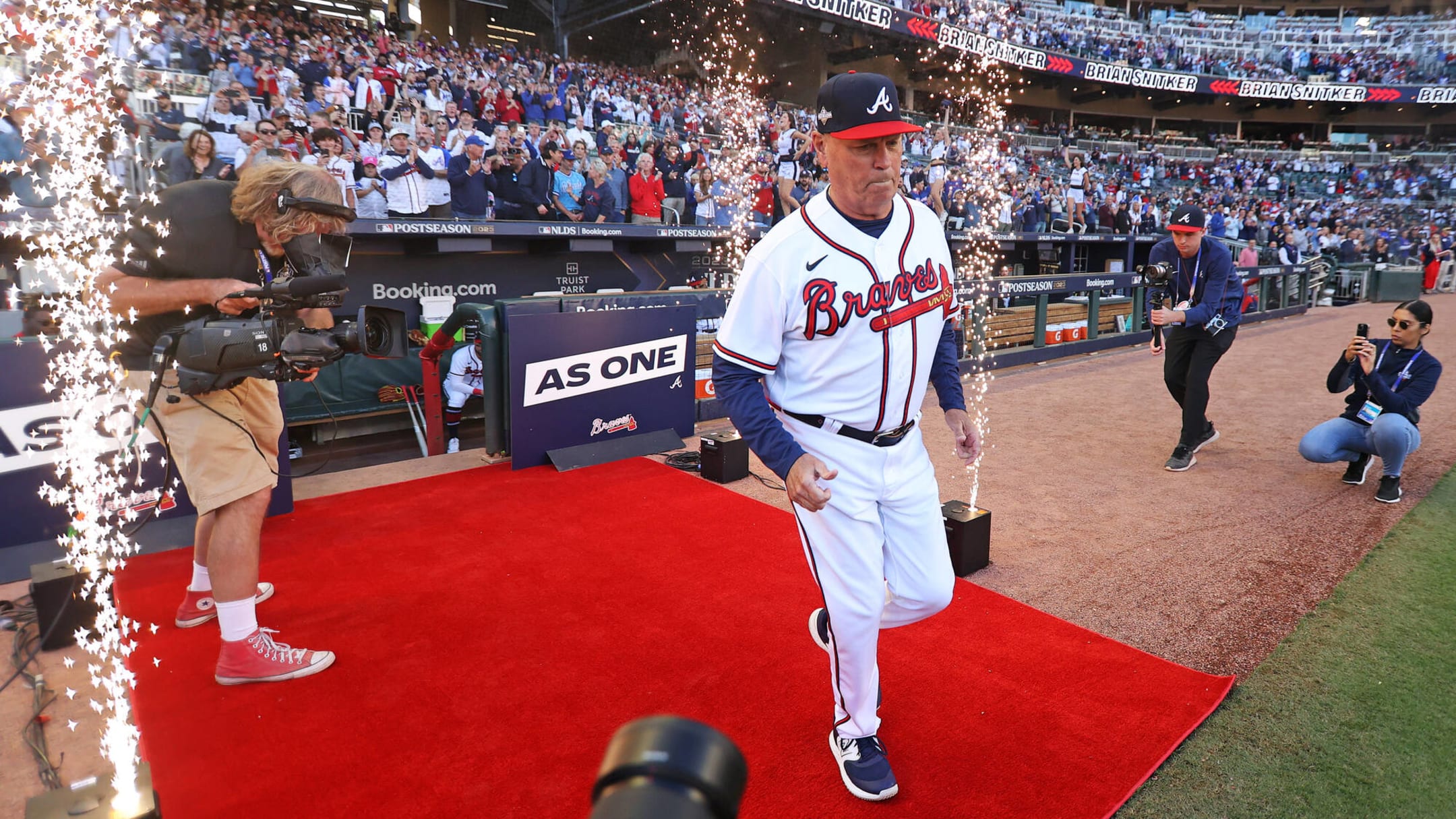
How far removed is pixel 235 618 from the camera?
2889 mm

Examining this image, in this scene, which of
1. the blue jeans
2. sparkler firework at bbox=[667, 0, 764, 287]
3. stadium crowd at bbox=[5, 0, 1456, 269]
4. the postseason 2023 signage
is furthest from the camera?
the postseason 2023 signage

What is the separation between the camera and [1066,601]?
3600 mm

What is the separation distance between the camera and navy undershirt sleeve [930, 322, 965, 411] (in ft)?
8.41

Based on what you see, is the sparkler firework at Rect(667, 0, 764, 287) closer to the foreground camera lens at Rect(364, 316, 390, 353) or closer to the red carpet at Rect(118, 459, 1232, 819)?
the red carpet at Rect(118, 459, 1232, 819)

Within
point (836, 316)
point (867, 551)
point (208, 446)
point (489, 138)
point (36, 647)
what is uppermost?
point (489, 138)

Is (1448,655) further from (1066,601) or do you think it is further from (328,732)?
(328,732)

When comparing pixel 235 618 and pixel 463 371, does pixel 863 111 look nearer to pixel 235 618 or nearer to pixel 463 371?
pixel 235 618

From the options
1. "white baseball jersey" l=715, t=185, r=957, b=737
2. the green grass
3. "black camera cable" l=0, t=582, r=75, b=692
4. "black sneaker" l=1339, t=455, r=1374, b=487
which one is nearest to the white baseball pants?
"white baseball jersey" l=715, t=185, r=957, b=737

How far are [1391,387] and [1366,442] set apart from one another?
370 mm

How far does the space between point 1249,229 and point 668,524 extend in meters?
23.1

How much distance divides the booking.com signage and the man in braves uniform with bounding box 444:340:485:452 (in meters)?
1.09

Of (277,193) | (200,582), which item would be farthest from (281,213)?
(200,582)

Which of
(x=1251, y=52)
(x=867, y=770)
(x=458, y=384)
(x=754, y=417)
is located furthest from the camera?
(x=1251, y=52)

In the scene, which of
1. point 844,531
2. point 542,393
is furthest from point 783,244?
point 542,393
